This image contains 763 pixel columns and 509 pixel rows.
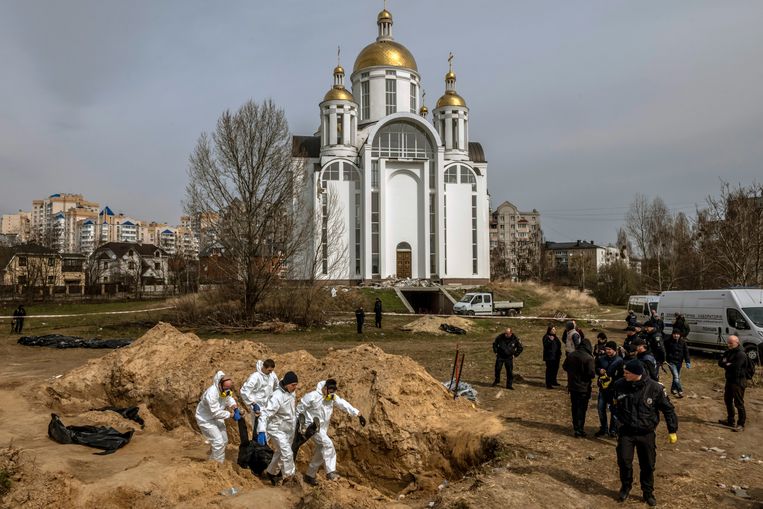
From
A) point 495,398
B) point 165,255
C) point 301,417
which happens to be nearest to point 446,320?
point 495,398

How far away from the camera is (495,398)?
12.6 meters

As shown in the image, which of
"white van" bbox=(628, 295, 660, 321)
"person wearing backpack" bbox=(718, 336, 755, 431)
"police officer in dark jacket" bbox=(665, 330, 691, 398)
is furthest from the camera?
"white van" bbox=(628, 295, 660, 321)

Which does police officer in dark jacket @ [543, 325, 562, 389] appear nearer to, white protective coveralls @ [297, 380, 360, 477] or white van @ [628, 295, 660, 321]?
white protective coveralls @ [297, 380, 360, 477]

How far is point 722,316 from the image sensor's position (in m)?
17.8

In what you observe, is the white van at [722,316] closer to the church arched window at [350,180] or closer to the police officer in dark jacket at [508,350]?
the police officer in dark jacket at [508,350]

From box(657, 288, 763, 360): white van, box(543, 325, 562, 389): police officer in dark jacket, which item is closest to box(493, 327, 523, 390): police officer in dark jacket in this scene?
box(543, 325, 562, 389): police officer in dark jacket

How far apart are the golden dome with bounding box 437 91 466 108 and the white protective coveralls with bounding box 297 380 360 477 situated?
45.6m

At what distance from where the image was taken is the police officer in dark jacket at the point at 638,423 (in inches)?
265

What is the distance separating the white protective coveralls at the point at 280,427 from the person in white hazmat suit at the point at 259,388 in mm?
225

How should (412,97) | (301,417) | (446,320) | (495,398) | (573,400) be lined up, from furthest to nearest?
(412,97) → (446,320) → (495,398) → (573,400) → (301,417)

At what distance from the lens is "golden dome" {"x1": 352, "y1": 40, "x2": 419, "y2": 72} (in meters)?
51.2

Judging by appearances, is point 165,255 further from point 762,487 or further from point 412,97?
point 762,487

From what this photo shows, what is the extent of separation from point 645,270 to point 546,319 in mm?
26000

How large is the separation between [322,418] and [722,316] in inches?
619
